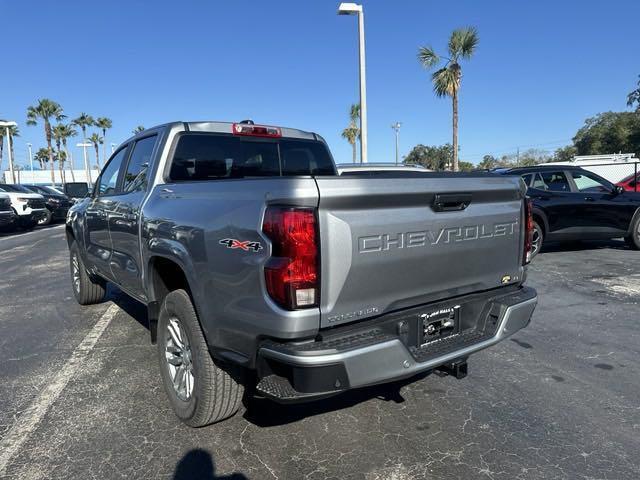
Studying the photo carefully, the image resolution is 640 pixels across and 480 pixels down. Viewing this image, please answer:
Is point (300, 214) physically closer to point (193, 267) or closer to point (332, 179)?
point (332, 179)

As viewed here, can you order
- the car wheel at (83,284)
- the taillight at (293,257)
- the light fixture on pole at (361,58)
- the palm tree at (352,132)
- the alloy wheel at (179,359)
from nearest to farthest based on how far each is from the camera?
the taillight at (293,257), the alloy wheel at (179,359), the car wheel at (83,284), the light fixture on pole at (361,58), the palm tree at (352,132)

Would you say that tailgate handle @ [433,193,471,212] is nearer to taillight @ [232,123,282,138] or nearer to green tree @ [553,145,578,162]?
taillight @ [232,123,282,138]

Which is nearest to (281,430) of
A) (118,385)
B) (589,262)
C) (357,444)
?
(357,444)

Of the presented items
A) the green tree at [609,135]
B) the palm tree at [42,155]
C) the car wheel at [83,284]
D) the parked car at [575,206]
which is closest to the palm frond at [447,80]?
the parked car at [575,206]

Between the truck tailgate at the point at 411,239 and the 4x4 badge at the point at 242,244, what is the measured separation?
0.32 metres

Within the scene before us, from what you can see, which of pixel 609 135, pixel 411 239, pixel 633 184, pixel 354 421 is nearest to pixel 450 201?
pixel 411 239

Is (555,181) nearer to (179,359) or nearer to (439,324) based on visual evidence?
(439,324)

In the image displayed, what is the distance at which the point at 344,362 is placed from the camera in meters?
2.23

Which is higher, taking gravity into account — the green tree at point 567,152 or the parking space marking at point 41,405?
the green tree at point 567,152

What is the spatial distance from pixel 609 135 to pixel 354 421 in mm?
68364

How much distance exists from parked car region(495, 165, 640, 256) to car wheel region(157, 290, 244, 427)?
7362mm

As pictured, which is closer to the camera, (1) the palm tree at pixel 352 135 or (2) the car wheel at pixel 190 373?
(2) the car wheel at pixel 190 373

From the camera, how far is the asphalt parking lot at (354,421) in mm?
2686

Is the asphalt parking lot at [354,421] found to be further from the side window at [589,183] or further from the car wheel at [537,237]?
the side window at [589,183]
